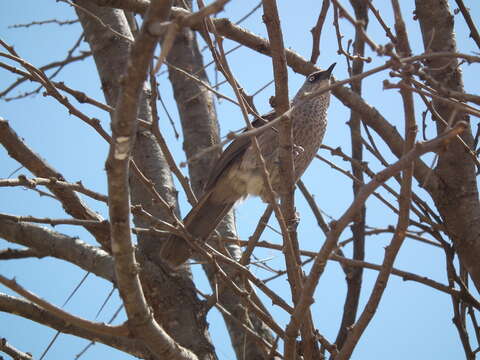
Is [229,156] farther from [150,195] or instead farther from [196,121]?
[150,195]

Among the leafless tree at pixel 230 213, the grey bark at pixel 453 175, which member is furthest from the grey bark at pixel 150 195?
the grey bark at pixel 453 175

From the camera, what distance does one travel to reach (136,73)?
1.57m

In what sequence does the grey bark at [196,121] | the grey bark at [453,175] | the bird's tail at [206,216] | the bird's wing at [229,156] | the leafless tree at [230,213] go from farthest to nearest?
the grey bark at [196,121], the bird's wing at [229,156], the bird's tail at [206,216], the grey bark at [453,175], the leafless tree at [230,213]

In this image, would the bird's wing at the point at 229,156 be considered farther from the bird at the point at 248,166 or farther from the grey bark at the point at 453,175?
the grey bark at the point at 453,175

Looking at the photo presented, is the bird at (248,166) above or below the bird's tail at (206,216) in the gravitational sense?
above

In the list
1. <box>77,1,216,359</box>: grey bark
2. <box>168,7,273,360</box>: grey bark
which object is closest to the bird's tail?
<box>168,7,273,360</box>: grey bark

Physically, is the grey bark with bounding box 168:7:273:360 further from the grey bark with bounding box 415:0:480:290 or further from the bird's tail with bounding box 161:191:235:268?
the grey bark with bounding box 415:0:480:290

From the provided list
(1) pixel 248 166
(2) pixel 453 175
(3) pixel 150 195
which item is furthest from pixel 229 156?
(2) pixel 453 175

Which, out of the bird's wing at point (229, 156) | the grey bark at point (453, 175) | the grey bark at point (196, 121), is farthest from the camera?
the grey bark at point (196, 121)

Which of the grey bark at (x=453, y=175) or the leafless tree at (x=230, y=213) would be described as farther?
the grey bark at (x=453, y=175)

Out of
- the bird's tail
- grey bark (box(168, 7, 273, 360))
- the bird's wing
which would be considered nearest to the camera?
the bird's tail

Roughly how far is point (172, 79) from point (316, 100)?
1.07m

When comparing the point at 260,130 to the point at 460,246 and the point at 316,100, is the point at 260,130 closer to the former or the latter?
the point at 460,246

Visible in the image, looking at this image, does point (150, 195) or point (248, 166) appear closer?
point (150, 195)
